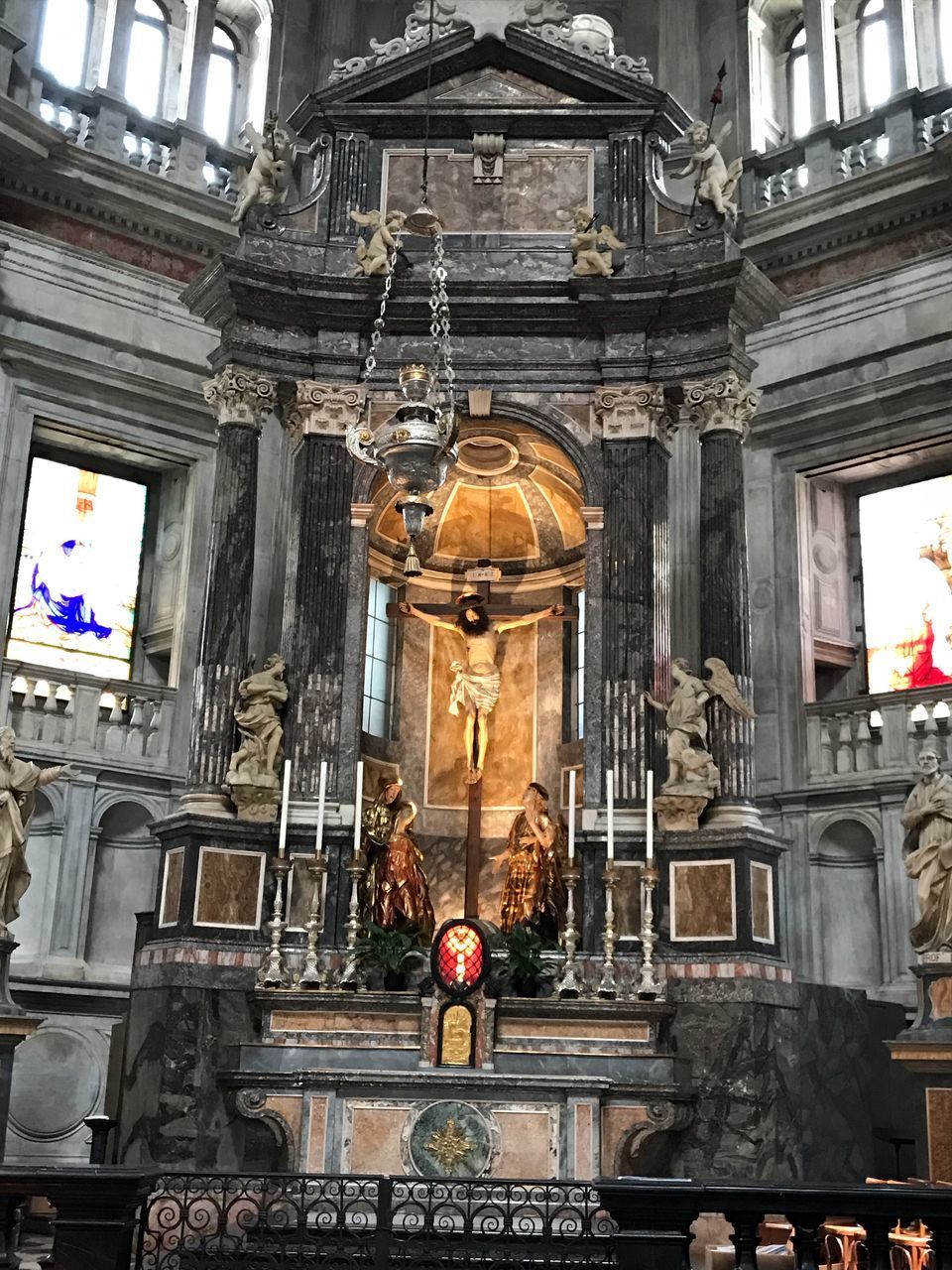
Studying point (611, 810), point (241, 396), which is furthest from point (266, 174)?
point (611, 810)

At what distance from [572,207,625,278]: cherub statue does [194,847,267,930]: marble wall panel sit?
5.80 metres

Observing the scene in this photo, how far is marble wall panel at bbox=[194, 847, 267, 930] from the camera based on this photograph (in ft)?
41.3

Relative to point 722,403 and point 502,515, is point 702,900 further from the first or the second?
point 502,515

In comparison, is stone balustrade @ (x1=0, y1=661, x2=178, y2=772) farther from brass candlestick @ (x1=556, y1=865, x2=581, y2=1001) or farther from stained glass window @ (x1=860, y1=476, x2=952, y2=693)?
stained glass window @ (x1=860, y1=476, x2=952, y2=693)

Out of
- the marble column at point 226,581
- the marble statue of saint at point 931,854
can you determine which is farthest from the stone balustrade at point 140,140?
the marble statue of saint at point 931,854

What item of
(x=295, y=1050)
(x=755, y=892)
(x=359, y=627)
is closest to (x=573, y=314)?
(x=359, y=627)

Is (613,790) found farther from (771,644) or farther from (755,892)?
(771,644)

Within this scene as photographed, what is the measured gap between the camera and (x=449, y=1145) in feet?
35.9

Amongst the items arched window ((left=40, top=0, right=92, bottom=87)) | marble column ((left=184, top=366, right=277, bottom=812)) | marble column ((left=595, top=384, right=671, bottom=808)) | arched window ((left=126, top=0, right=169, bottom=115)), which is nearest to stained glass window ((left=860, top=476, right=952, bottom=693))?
marble column ((left=595, top=384, right=671, bottom=808))

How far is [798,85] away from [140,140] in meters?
8.14

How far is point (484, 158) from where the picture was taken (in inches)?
581

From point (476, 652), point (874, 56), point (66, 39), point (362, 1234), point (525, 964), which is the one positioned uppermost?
point (874, 56)

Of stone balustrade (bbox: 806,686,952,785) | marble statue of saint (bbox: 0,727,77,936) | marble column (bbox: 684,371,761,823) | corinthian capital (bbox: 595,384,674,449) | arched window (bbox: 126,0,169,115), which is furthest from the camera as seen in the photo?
arched window (bbox: 126,0,169,115)

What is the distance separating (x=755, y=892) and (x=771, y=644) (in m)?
5.73
